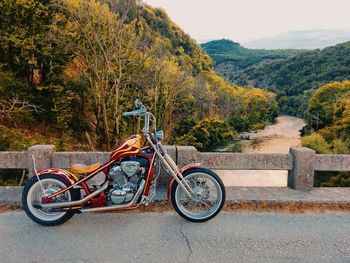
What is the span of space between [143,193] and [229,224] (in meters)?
1.17

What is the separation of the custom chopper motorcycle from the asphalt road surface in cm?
21

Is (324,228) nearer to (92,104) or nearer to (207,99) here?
(92,104)

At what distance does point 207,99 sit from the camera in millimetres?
34250

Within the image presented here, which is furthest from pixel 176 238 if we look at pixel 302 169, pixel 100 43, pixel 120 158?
pixel 100 43

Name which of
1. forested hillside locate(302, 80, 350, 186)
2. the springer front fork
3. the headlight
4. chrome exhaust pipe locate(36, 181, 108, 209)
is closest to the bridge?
chrome exhaust pipe locate(36, 181, 108, 209)

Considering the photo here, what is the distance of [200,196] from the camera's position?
153 inches

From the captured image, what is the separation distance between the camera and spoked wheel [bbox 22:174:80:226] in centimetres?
369

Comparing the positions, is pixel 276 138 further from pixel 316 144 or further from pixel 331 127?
pixel 316 144

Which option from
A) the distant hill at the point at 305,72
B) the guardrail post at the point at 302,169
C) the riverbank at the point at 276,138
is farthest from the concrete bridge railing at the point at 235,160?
the distant hill at the point at 305,72

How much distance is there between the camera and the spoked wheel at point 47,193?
3.69m

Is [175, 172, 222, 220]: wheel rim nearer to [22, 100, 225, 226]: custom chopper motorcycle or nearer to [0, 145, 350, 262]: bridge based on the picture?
[22, 100, 225, 226]: custom chopper motorcycle

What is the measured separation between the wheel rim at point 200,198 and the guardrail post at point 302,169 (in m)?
1.61

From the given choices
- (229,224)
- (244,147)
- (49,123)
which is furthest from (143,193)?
(244,147)

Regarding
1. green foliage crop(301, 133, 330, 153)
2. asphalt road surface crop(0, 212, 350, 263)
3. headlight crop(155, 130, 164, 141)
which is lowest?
green foliage crop(301, 133, 330, 153)
